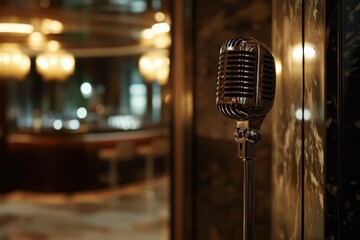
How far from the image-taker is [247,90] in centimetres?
123

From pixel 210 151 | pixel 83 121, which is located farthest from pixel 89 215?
pixel 83 121

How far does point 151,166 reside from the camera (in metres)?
7.78

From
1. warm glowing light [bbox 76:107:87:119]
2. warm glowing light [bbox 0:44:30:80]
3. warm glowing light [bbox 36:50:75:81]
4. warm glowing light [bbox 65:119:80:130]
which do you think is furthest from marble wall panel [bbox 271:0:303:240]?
warm glowing light [bbox 76:107:87:119]

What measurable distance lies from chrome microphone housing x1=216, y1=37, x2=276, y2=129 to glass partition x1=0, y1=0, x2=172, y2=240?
140 inches

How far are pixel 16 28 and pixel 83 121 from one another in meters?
2.48

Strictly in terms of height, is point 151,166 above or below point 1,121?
below

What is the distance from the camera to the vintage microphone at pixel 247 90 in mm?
1232

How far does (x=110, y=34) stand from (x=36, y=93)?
1.93 metres

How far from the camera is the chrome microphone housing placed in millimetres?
1229

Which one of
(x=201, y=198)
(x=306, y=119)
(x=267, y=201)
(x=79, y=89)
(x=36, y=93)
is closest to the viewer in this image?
(x=306, y=119)

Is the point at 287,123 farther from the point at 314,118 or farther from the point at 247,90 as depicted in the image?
the point at 247,90

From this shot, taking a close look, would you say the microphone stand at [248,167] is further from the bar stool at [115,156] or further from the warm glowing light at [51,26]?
the warm glowing light at [51,26]

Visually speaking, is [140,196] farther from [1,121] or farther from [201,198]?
[201,198]

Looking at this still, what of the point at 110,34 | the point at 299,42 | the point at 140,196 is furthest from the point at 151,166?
the point at 299,42
